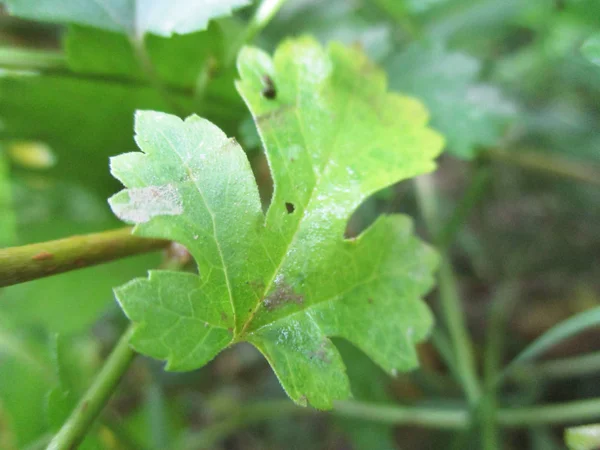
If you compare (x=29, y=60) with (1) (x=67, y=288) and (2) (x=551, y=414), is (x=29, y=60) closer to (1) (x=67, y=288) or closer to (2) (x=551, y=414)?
(1) (x=67, y=288)

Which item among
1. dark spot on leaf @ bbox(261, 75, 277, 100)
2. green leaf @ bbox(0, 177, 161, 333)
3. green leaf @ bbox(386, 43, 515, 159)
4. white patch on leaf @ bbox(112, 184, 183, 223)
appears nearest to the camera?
white patch on leaf @ bbox(112, 184, 183, 223)

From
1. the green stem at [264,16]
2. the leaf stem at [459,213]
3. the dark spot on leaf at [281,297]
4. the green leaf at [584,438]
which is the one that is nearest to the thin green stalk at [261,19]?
the green stem at [264,16]

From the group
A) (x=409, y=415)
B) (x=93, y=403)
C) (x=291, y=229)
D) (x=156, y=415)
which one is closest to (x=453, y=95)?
(x=291, y=229)

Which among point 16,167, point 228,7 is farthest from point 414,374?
point 16,167

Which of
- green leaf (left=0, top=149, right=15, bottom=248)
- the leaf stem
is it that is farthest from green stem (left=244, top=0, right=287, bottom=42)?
green leaf (left=0, top=149, right=15, bottom=248)

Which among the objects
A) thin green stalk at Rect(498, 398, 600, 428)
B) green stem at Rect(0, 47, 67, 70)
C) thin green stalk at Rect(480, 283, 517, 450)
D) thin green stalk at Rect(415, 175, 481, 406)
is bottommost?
thin green stalk at Rect(498, 398, 600, 428)

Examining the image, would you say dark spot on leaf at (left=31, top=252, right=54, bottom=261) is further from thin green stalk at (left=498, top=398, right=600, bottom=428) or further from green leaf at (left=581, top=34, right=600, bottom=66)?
thin green stalk at (left=498, top=398, right=600, bottom=428)
